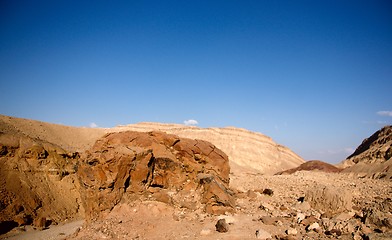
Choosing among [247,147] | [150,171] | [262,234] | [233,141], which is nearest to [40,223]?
[150,171]

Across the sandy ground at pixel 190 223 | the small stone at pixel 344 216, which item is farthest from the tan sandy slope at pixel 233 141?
the small stone at pixel 344 216

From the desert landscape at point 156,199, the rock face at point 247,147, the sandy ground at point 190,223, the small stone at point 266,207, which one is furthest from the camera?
the rock face at point 247,147

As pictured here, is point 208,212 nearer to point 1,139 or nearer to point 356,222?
point 356,222

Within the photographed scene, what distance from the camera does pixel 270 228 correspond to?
8.69 meters

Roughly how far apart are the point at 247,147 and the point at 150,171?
44090mm

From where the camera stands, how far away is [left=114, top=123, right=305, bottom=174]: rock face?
50.1m

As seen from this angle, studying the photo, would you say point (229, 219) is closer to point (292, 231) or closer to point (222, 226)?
point (222, 226)

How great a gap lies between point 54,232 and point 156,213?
5.85 meters

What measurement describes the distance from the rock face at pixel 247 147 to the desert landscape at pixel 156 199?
3283 centimetres

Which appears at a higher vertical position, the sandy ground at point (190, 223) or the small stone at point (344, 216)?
the small stone at point (344, 216)

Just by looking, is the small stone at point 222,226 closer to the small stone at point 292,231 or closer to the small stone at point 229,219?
the small stone at point 229,219

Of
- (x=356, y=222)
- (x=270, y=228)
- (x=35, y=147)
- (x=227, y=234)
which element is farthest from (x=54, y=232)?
(x=356, y=222)

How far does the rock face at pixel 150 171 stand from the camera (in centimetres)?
977

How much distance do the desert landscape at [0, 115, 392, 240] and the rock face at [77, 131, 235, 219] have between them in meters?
0.04
